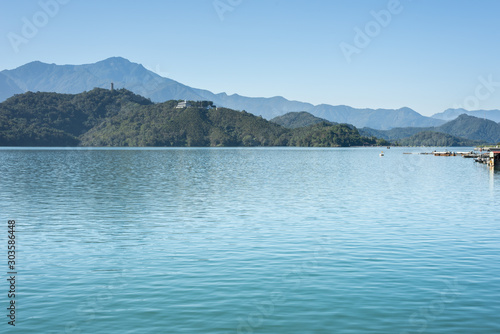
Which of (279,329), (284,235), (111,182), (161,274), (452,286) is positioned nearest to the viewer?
(279,329)

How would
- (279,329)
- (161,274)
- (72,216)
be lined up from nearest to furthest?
(279,329)
(161,274)
(72,216)

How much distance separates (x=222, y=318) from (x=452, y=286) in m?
9.52

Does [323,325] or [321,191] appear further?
[321,191]

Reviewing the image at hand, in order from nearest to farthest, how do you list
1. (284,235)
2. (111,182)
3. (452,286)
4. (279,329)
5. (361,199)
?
(279,329) → (452,286) → (284,235) → (361,199) → (111,182)

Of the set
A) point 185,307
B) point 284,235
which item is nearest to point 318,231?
point 284,235

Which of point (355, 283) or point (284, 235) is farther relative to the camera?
point (284, 235)

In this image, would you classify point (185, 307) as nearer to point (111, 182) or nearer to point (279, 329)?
point (279, 329)

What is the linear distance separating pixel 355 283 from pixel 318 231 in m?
11.6

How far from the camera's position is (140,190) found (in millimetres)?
56312

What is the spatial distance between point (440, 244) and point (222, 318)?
53.3 feet

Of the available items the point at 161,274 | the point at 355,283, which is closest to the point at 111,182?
the point at 161,274

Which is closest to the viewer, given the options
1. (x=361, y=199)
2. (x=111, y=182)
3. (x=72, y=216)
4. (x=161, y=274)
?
(x=161, y=274)

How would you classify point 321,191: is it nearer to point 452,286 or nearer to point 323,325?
point 452,286

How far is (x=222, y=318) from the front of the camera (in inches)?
618
